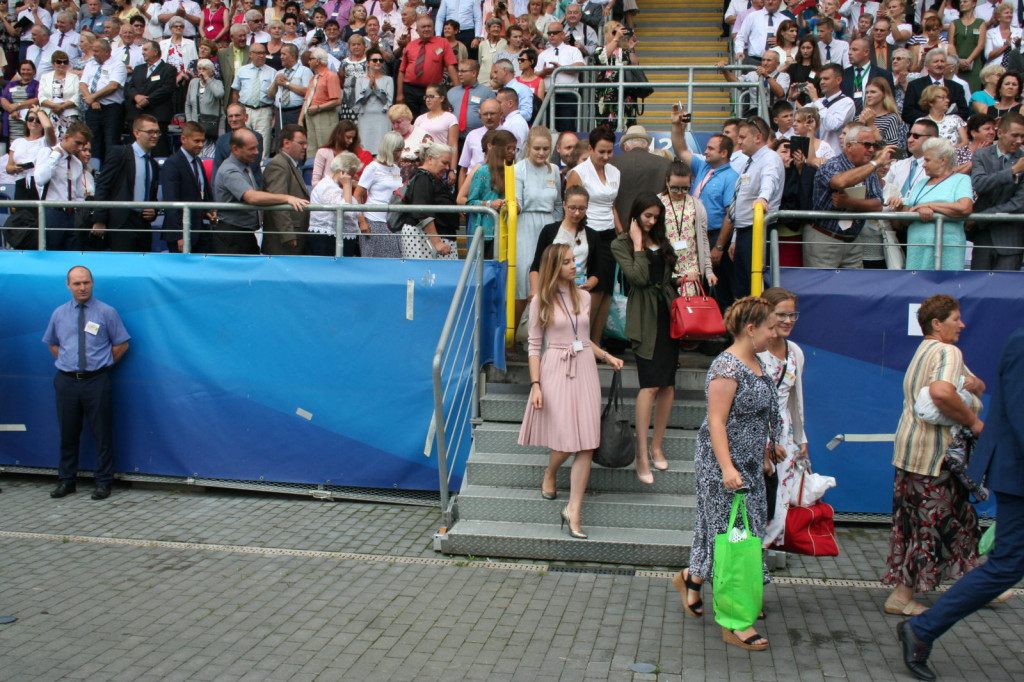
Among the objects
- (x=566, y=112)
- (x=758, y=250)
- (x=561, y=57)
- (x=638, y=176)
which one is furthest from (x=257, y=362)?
(x=561, y=57)

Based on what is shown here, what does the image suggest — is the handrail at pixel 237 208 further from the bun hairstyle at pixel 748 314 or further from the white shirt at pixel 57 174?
the bun hairstyle at pixel 748 314

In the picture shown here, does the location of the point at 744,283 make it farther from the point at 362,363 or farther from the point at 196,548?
the point at 196,548

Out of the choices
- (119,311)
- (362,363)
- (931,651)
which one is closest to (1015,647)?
(931,651)

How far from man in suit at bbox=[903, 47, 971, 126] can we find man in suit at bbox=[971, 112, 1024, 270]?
9.48 feet

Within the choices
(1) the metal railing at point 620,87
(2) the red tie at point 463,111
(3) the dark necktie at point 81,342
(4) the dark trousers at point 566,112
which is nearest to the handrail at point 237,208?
(3) the dark necktie at point 81,342

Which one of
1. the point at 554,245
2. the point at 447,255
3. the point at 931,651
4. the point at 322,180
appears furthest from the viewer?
the point at 322,180

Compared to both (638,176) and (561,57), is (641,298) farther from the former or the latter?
(561,57)

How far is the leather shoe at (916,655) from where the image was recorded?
493cm

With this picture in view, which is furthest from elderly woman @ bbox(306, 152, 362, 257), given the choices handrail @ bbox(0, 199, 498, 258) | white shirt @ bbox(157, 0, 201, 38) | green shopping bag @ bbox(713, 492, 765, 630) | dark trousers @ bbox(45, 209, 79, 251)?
white shirt @ bbox(157, 0, 201, 38)

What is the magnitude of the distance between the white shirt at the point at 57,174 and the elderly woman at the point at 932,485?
8.02 meters

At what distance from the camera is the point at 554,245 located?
21.8 feet

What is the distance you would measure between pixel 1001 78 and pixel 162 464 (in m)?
9.59

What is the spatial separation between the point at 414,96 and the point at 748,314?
28.3ft

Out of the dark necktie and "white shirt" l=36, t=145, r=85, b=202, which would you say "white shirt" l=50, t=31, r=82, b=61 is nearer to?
"white shirt" l=36, t=145, r=85, b=202
